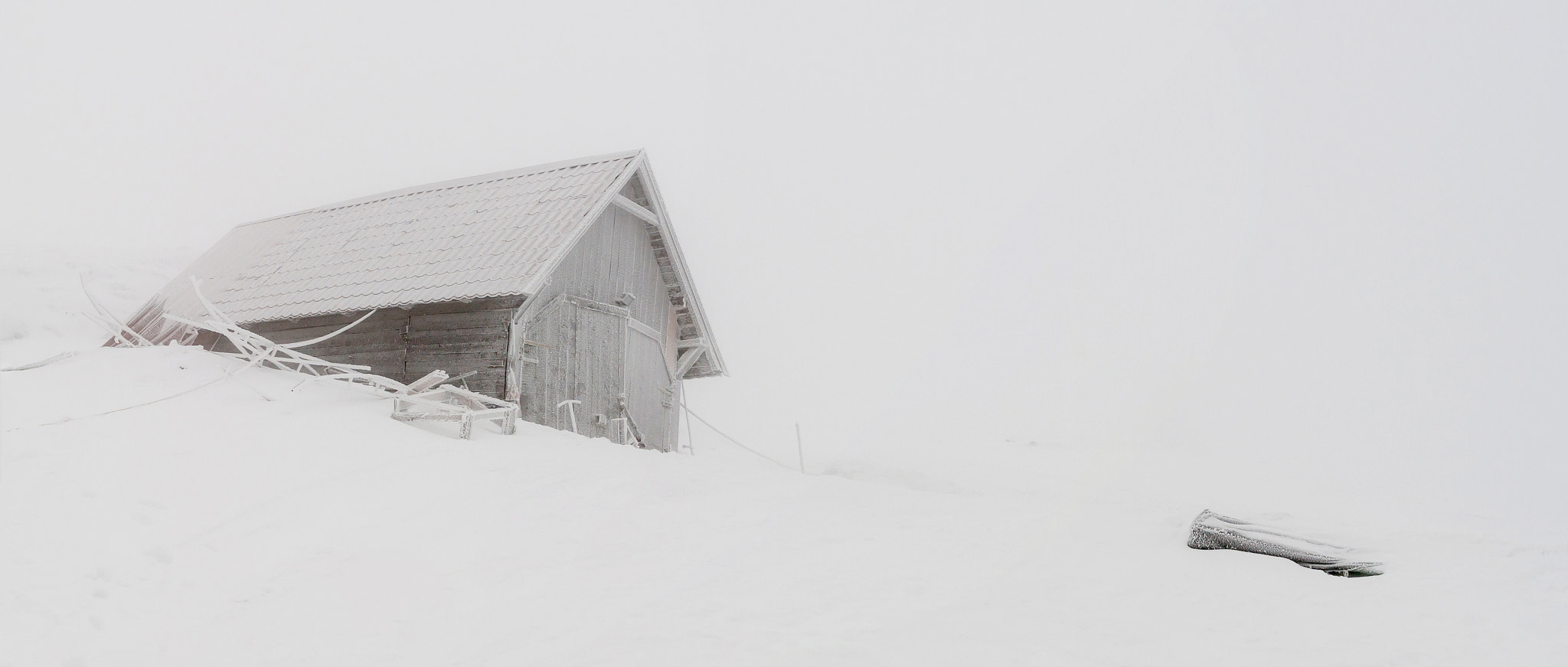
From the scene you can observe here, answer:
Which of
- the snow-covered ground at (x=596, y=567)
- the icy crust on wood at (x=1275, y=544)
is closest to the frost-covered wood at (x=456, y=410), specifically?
the snow-covered ground at (x=596, y=567)

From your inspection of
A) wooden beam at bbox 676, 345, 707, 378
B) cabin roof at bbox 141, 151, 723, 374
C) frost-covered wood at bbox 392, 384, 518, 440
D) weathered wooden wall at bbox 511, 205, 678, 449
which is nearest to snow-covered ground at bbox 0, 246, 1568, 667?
frost-covered wood at bbox 392, 384, 518, 440

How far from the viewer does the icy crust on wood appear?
7594 mm

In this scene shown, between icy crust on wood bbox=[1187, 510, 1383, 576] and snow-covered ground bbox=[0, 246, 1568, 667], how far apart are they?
165 mm

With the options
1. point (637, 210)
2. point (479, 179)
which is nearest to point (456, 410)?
point (637, 210)

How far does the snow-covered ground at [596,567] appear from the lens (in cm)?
611

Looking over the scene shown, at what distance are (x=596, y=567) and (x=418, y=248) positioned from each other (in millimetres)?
9824

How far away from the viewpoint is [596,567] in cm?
767

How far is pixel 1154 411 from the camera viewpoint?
2849 inches

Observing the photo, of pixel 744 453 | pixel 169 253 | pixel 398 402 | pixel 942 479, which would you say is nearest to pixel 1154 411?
pixel 744 453

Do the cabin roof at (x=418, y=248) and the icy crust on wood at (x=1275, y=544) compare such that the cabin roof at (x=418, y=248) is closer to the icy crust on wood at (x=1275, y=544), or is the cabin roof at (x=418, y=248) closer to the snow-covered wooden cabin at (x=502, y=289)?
the snow-covered wooden cabin at (x=502, y=289)

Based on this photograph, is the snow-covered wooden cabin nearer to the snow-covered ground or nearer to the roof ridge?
the roof ridge

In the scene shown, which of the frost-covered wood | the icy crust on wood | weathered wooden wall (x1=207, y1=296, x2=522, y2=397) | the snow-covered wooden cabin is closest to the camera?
the icy crust on wood

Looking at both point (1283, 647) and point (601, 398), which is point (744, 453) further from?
point (1283, 647)

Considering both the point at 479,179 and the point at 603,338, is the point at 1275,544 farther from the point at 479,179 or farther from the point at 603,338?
the point at 479,179
